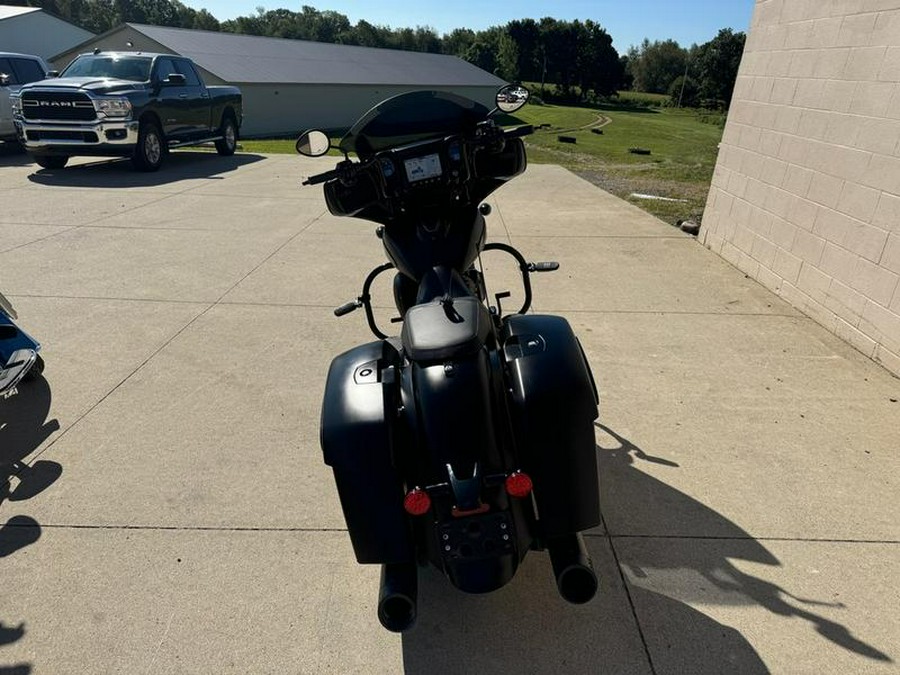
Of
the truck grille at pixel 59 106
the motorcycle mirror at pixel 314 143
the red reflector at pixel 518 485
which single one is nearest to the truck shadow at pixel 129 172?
the truck grille at pixel 59 106

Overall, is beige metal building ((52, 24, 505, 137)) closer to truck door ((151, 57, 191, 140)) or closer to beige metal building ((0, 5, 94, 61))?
beige metal building ((0, 5, 94, 61))

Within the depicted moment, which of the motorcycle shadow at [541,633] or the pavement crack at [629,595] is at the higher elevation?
the pavement crack at [629,595]

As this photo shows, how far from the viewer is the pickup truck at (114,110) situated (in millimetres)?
10109

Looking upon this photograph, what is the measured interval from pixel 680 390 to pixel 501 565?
2.42 m

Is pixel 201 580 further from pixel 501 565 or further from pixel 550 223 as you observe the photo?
pixel 550 223

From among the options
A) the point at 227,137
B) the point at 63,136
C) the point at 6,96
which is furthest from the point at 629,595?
the point at 6,96

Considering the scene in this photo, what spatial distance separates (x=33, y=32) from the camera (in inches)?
1180

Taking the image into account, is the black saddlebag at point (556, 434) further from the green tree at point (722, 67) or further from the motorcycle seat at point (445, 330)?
the green tree at point (722, 67)

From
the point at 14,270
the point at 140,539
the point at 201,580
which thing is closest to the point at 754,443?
the point at 201,580

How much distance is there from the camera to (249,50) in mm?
31781

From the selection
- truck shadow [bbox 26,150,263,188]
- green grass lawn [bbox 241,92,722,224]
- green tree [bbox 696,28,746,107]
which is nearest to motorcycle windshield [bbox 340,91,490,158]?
green grass lawn [bbox 241,92,722,224]

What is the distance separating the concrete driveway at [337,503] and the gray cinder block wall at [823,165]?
0.35m

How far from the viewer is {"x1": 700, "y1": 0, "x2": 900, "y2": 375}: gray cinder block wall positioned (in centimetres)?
417

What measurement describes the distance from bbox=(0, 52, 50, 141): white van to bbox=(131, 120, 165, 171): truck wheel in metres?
3.33
